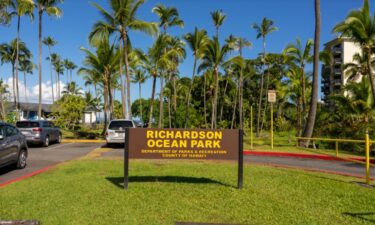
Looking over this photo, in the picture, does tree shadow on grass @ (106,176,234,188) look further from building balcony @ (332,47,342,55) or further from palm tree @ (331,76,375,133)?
building balcony @ (332,47,342,55)

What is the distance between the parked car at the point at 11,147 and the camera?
10328 mm

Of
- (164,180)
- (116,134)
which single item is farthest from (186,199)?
(116,134)

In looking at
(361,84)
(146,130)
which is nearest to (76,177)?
(146,130)

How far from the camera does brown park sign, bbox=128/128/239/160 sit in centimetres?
820

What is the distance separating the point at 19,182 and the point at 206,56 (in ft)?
89.1

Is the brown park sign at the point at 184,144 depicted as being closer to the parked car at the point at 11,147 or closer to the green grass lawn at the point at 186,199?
the green grass lawn at the point at 186,199

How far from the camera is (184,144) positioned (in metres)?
8.28

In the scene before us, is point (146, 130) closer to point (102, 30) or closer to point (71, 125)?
point (102, 30)

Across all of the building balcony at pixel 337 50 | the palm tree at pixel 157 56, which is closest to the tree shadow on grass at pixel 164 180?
the palm tree at pixel 157 56

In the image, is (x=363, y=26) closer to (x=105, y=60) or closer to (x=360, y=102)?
(x=360, y=102)

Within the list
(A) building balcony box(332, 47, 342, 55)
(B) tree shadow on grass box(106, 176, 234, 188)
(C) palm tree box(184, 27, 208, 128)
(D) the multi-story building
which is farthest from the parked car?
(A) building balcony box(332, 47, 342, 55)

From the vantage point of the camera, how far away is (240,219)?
586cm

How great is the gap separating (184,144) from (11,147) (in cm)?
598

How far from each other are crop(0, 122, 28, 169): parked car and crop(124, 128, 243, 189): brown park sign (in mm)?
4594
